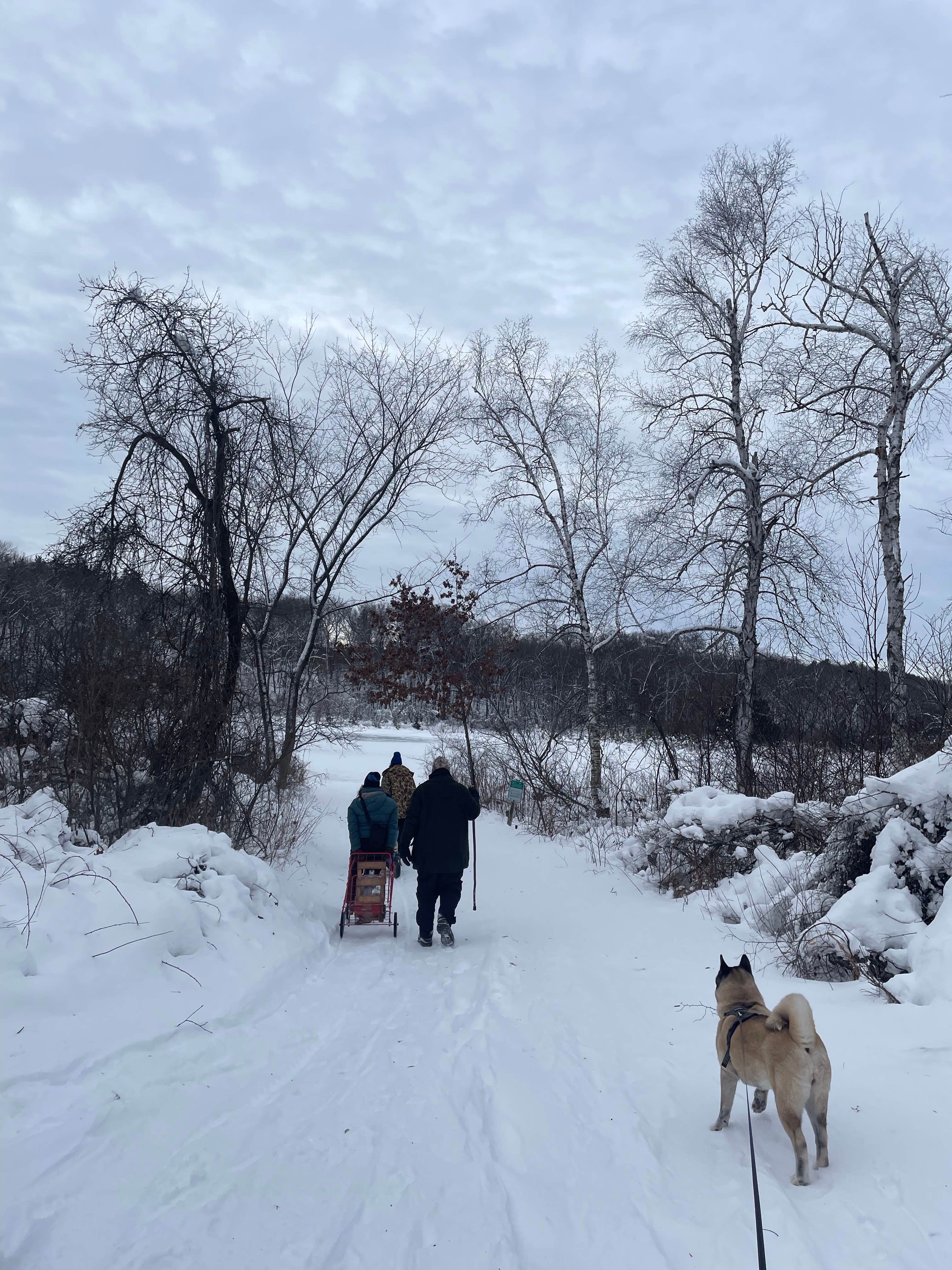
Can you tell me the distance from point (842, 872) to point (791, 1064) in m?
3.96

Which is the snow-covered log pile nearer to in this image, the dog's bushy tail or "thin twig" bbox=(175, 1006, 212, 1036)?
the dog's bushy tail

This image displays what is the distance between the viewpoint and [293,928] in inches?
283

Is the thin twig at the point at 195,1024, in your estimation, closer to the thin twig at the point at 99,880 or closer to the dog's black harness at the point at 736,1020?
the thin twig at the point at 99,880

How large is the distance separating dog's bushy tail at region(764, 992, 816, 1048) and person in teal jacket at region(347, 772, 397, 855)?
20.9ft

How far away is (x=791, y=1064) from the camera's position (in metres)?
3.15

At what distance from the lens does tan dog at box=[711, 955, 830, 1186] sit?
312 centimetres

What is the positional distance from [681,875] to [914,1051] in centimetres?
529

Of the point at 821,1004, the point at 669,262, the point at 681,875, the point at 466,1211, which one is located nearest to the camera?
the point at 466,1211

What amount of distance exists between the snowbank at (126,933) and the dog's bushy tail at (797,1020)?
3.61 meters

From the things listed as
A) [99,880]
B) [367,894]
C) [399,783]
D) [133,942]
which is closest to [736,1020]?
A: [133,942]

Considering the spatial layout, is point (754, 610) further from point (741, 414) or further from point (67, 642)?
point (67, 642)

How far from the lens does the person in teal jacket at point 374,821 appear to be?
912 centimetres

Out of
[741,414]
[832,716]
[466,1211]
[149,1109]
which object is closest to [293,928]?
[149,1109]

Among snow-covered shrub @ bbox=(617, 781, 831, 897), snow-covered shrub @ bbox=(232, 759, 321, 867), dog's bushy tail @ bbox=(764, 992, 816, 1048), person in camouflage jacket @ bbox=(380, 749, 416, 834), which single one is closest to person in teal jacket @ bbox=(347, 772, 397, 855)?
snow-covered shrub @ bbox=(232, 759, 321, 867)
